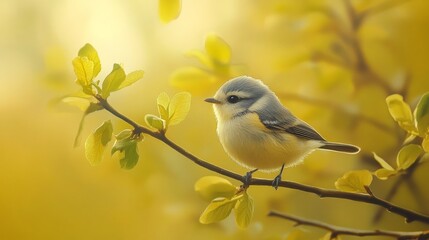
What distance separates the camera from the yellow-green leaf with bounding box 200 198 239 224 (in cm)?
54

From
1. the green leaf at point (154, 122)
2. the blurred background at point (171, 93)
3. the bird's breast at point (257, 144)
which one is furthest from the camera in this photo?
the blurred background at point (171, 93)

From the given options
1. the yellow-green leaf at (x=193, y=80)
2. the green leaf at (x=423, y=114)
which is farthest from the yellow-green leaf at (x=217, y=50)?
the green leaf at (x=423, y=114)

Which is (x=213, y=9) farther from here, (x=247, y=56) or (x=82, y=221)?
(x=82, y=221)

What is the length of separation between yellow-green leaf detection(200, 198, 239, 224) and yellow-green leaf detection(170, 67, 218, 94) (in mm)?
162

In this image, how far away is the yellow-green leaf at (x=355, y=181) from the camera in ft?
1.72

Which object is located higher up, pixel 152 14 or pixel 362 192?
pixel 152 14

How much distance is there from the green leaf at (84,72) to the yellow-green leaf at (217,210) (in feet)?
0.55

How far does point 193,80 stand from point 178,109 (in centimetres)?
13

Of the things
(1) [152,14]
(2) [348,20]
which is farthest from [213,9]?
(2) [348,20]

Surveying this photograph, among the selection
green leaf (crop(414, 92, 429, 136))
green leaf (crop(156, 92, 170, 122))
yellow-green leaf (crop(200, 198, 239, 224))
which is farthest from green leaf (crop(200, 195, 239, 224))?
green leaf (crop(414, 92, 429, 136))

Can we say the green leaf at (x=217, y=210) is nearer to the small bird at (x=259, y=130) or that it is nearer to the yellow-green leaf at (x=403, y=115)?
the small bird at (x=259, y=130)

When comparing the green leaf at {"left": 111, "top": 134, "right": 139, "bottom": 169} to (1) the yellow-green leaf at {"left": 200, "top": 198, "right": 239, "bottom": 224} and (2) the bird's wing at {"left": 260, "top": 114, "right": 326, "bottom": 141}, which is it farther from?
(2) the bird's wing at {"left": 260, "top": 114, "right": 326, "bottom": 141}

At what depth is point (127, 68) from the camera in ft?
2.50

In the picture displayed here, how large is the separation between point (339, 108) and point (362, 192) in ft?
0.67
